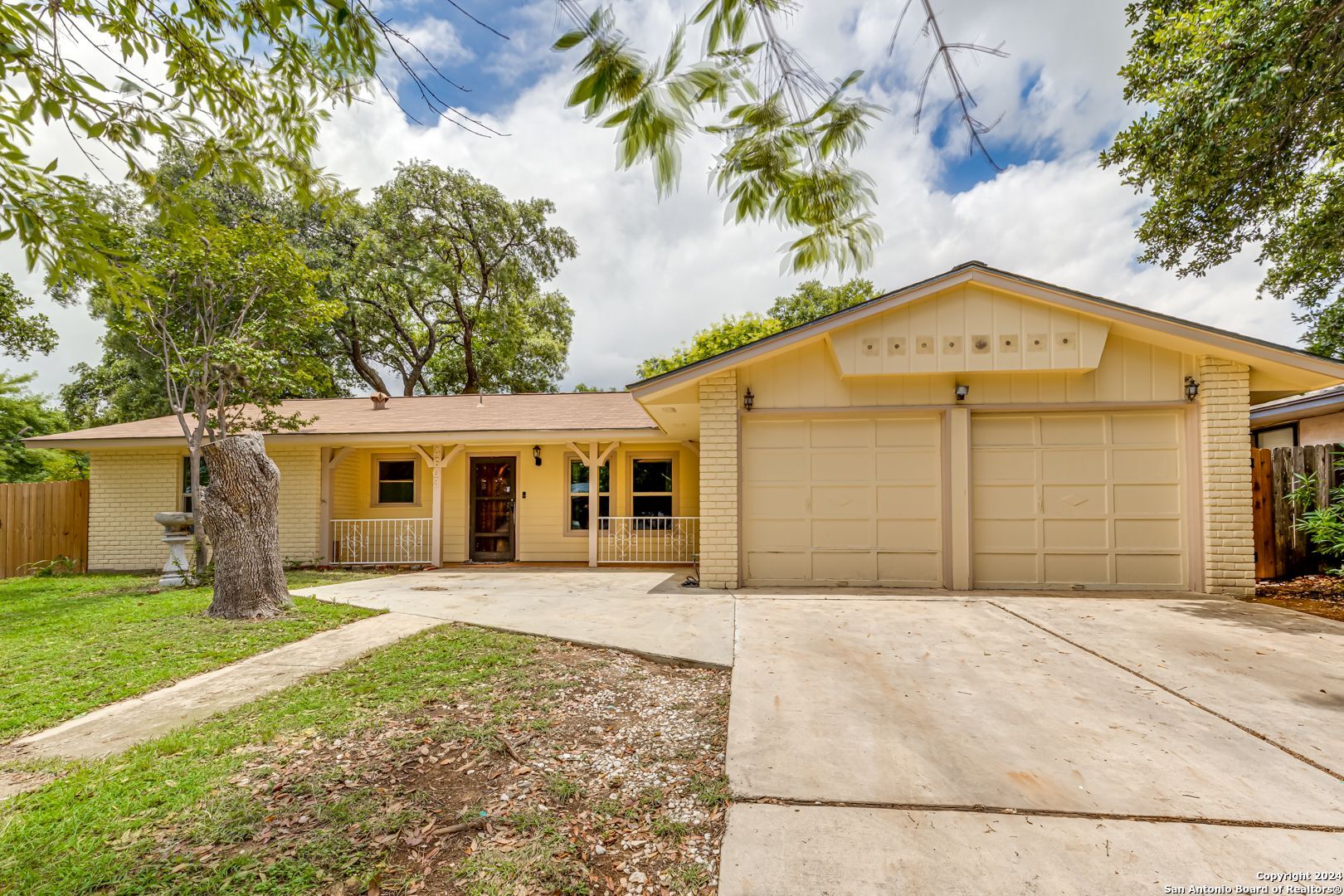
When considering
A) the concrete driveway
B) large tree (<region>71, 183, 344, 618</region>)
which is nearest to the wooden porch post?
large tree (<region>71, 183, 344, 618</region>)

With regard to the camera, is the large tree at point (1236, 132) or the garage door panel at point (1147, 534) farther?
the garage door panel at point (1147, 534)

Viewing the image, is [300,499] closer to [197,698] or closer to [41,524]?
[41,524]

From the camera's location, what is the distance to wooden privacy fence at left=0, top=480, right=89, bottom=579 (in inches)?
399

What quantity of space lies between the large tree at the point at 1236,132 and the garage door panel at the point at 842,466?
5212mm

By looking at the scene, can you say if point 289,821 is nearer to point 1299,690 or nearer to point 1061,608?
point 1299,690

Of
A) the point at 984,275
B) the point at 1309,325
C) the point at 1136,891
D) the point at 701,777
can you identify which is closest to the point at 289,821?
the point at 701,777

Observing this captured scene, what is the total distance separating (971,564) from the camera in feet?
22.9

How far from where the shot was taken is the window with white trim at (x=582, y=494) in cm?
1080

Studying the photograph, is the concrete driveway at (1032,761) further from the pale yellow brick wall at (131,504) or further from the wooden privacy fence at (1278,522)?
the pale yellow brick wall at (131,504)

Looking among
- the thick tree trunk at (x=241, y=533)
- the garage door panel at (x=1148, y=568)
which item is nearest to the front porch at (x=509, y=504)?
the thick tree trunk at (x=241, y=533)

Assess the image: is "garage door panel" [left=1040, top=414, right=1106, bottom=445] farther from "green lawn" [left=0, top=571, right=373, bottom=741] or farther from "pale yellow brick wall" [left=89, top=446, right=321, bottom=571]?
"pale yellow brick wall" [left=89, top=446, right=321, bottom=571]

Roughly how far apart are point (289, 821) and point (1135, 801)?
3.28m

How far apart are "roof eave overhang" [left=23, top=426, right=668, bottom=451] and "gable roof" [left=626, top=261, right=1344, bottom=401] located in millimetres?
2646

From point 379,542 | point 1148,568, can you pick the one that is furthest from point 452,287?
point 1148,568
